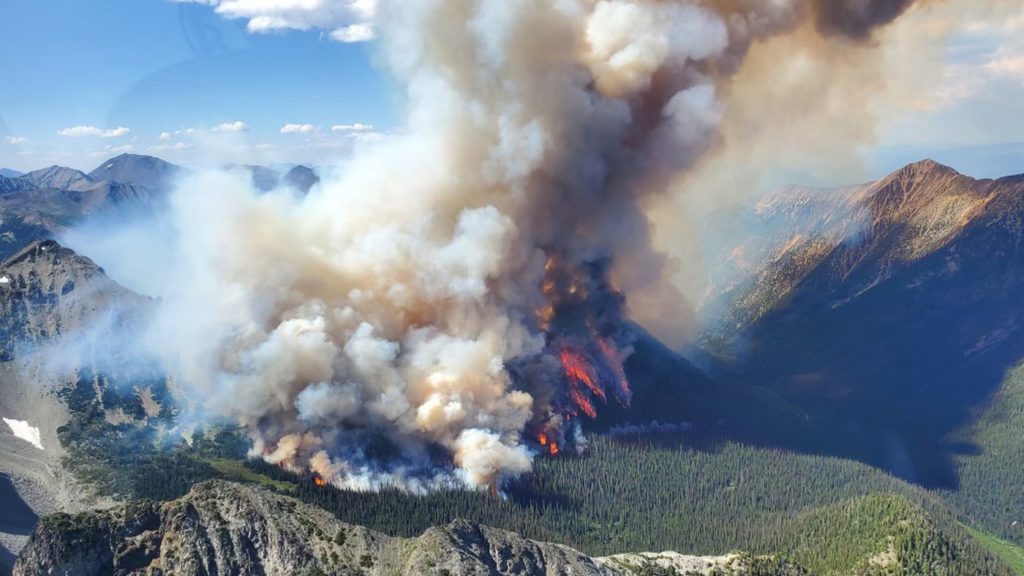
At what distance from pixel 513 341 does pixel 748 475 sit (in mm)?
41963

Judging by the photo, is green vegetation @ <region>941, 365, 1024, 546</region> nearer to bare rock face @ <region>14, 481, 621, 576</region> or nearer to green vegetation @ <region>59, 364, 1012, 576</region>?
green vegetation @ <region>59, 364, 1012, 576</region>

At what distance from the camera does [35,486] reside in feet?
374

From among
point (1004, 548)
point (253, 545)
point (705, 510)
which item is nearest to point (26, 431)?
point (253, 545)

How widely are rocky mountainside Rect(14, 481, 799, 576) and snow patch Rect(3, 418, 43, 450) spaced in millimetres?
55366

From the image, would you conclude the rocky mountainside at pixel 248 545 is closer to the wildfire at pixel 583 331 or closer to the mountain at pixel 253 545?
the mountain at pixel 253 545

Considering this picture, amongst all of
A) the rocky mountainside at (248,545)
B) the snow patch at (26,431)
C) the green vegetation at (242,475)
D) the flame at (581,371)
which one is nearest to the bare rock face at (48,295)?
the snow patch at (26,431)

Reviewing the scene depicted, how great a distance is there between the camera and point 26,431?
428 feet

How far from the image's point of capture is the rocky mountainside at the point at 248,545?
76250mm

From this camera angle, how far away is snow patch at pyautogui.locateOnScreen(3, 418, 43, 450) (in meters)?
128

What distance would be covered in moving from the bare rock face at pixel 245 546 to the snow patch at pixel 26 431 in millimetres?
56189

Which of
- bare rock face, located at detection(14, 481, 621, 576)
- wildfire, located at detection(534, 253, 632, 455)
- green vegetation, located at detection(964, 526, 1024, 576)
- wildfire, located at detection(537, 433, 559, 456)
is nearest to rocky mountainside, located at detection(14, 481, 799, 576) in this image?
bare rock face, located at detection(14, 481, 621, 576)

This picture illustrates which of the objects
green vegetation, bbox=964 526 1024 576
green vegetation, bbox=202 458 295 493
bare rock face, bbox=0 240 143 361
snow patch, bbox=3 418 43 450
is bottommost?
green vegetation, bbox=202 458 295 493

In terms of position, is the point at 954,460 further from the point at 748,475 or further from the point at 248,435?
the point at 248,435

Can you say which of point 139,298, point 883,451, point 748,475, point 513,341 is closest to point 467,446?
point 513,341
